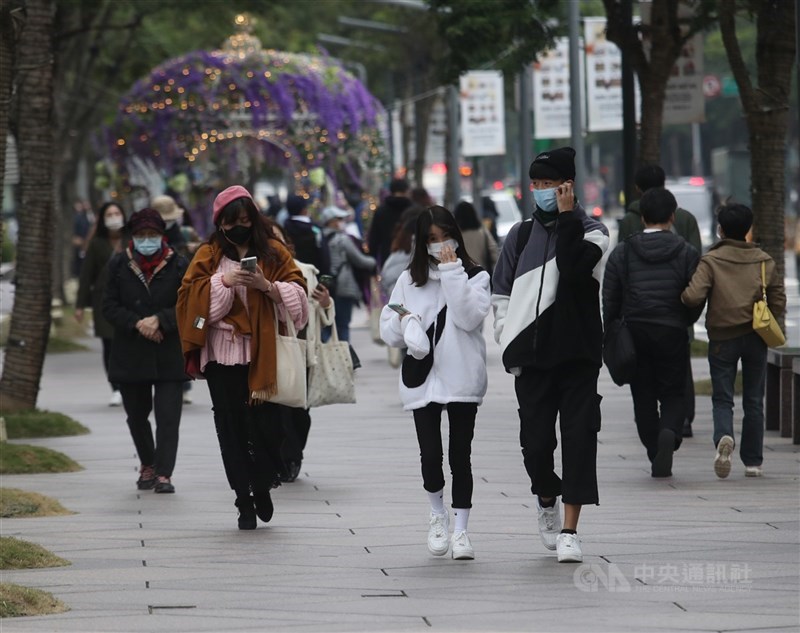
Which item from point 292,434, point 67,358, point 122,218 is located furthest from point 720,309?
point 67,358

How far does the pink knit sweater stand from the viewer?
9078 mm

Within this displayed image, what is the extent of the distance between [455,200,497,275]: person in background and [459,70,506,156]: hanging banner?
45.9 ft

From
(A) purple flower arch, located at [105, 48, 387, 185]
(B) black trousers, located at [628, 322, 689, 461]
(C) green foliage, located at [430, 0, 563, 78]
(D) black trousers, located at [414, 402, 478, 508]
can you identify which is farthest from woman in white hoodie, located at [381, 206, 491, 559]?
(A) purple flower arch, located at [105, 48, 387, 185]

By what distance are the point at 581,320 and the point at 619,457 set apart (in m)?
4.15

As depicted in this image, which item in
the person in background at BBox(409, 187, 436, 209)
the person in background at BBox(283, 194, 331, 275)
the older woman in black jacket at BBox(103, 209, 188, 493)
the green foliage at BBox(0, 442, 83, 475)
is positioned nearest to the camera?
the older woman in black jacket at BBox(103, 209, 188, 493)

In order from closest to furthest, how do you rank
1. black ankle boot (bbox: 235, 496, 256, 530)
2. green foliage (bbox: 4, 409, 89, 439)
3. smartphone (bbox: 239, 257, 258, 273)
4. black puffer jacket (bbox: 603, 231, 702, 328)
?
smartphone (bbox: 239, 257, 258, 273) → black ankle boot (bbox: 235, 496, 256, 530) → black puffer jacket (bbox: 603, 231, 702, 328) → green foliage (bbox: 4, 409, 89, 439)

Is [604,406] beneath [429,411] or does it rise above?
beneath

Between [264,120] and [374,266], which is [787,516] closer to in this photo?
[374,266]

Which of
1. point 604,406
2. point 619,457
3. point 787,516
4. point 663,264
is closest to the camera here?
point 787,516

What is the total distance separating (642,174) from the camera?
474 inches

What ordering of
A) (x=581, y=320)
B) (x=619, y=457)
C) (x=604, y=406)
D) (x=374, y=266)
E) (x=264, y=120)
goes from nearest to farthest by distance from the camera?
1. (x=581, y=320)
2. (x=619, y=457)
3. (x=604, y=406)
4. (x=374, y=266)
5. (x=264, y=120)

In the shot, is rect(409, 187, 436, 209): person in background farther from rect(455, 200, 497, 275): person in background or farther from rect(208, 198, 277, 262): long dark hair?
rect(208, 198, 277, 262): long dark hair

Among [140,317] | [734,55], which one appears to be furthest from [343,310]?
[140,317]

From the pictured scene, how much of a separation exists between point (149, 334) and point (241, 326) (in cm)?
188
